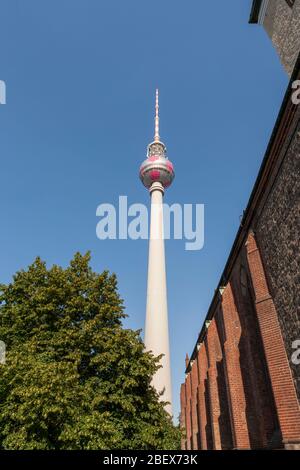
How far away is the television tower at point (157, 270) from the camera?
36.7 metres

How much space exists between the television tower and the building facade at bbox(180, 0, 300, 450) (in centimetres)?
1511

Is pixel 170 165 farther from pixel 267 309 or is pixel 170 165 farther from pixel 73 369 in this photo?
pixel 73 369

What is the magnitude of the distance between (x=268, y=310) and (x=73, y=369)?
293 inches

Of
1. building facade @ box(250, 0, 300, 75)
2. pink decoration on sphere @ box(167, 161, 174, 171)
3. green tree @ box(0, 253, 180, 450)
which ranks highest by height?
pink decoration on sphere @ box(167, 161, 174, 171)

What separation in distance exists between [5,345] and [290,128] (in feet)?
46.0

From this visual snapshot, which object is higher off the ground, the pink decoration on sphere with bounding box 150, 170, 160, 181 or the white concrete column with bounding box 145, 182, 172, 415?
the pink decoration on sphere with bounding box 150, 170, 160, 181

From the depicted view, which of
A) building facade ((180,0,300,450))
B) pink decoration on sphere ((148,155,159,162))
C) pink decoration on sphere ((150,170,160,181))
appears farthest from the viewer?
pink decoration on sphere ((148,155,159,162))

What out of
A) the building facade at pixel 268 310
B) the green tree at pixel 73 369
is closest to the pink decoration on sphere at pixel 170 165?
the building facade at pixel 268 310

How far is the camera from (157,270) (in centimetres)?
4362

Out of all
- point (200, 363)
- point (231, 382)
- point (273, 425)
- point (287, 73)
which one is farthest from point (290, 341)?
point (200, 363)

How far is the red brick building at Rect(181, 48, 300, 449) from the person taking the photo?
10.1 metres

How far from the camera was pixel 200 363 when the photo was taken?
26.2 m

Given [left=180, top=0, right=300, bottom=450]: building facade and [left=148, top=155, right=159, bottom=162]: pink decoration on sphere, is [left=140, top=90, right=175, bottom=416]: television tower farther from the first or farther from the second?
[left=180, top=0, right=300, bottom=450]: building facade

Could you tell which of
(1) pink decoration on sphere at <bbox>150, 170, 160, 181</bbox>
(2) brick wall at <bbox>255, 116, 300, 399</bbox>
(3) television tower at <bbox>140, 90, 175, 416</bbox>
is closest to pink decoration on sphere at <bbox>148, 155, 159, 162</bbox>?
(3) television tower at <bbox>140, 90, 175, 416</bbox>
